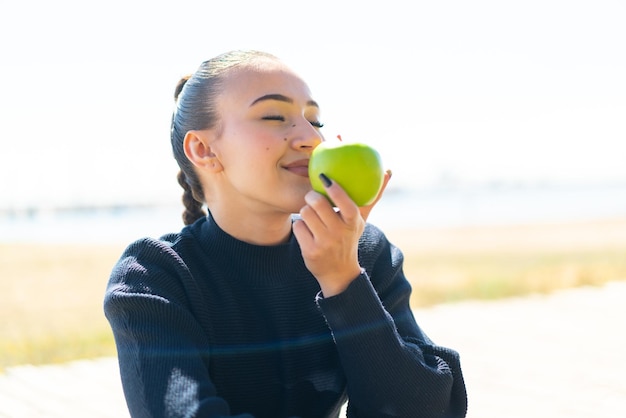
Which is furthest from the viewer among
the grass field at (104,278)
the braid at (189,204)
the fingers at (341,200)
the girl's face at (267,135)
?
the grass field at (104,278)

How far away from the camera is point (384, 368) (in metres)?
1.76

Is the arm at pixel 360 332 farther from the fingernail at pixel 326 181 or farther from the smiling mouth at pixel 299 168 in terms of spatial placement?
the smiling mouth at pixel 299 168

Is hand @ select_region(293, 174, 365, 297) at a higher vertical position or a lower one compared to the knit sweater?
higher

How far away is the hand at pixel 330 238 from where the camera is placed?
1696 millimetres

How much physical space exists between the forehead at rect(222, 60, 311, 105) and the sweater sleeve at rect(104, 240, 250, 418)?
411mm

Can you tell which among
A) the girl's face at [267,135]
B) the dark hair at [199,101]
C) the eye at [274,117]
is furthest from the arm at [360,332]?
the dark hair at [199,101]

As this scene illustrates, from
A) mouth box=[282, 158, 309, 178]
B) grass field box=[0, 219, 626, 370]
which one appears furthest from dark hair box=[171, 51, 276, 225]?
grass field box=[0, 219, 626, 370]

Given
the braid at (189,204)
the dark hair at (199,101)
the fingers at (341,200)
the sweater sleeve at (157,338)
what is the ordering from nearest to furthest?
the sweater sleeve at (157,338) < the fingers at (341,200) < the dark hair at (199,101) < the braid at (189,204)

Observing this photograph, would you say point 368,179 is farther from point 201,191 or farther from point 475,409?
point 475,409

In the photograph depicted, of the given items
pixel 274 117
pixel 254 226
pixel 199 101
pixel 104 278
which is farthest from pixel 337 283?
pixel 104 278

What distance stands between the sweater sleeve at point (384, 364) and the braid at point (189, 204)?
2.45 feet

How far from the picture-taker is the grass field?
5305 mm

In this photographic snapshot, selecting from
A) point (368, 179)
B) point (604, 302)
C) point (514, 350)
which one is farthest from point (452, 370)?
point (604, 302)

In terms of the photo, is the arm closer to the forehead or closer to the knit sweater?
the knit sweater
